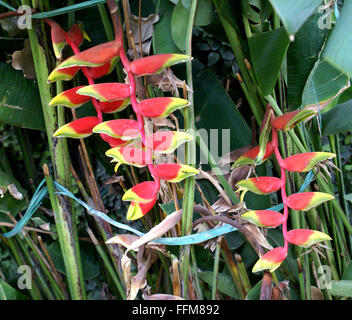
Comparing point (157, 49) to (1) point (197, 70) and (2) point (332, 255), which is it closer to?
(1) point (197, 70)

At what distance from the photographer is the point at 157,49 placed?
0.48 meters

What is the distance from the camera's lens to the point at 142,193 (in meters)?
0.38

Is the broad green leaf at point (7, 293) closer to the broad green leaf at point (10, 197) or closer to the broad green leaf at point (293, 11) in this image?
the broad green leaf at point (10, 197)

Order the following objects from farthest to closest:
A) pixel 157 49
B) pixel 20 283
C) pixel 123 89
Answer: pixel 20 283, pixel 157 49, pixel 123 89

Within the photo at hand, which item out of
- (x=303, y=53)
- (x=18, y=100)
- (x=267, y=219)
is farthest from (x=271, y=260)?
(x=18, y=100)

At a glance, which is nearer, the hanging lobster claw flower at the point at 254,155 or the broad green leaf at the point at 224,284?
the hanging lobster claw flower at the point at 254,155

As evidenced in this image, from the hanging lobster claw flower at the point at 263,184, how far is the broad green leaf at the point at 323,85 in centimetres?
12

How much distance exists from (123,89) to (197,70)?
21cm

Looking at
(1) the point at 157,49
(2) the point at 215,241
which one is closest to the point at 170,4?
(1) the point at 157,49

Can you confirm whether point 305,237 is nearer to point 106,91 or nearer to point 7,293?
point 106,91

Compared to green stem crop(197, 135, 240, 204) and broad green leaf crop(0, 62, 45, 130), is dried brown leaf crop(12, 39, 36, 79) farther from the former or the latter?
green stem crop(197, 135, 240, 204)

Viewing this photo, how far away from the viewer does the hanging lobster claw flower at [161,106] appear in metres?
0.37

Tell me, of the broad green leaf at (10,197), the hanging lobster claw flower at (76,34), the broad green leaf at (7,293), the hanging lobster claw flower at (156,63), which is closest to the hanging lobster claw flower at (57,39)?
the hanging lobster claw flower at (76,34)

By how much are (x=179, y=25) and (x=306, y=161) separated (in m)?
0.20
